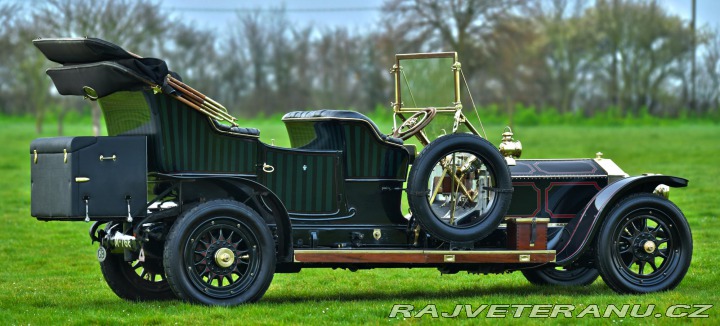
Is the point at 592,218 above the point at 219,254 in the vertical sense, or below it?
above

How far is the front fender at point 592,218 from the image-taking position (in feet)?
32.9

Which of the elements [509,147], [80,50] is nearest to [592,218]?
[509,147]

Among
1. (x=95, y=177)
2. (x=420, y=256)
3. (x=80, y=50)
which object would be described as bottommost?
(x=420, y=256)

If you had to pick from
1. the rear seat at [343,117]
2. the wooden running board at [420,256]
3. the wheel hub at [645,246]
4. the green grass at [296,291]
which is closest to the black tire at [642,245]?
the wheel hub at [645,246]

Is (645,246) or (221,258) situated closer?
(221,258)

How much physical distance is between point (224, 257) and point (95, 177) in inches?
43.4

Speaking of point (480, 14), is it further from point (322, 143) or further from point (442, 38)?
point (322, 143)

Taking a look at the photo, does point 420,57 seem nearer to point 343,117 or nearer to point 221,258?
point 343,117

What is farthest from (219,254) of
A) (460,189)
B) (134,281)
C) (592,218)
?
(592,218)

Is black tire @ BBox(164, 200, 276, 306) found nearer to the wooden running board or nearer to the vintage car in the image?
the vintage car

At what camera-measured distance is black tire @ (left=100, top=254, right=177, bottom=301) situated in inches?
393

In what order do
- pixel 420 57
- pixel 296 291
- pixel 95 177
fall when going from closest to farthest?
pixel 95 177, pixel 296 291, pixel 420 57

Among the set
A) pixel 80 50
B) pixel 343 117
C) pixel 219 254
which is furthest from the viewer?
pixel 343 117

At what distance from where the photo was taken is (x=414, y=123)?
35.1ft
